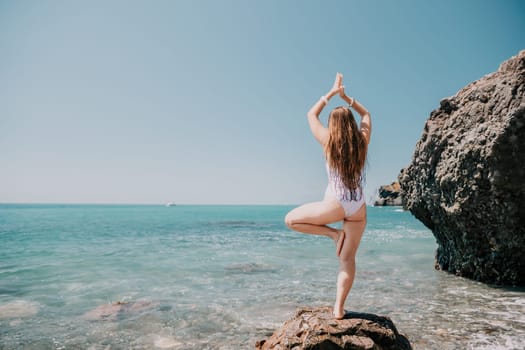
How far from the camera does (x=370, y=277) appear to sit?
40.9 ft

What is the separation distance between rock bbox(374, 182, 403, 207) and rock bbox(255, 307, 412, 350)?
13719cm

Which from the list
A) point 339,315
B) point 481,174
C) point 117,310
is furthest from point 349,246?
point 117,310

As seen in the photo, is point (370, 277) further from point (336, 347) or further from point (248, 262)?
point (336, 347)

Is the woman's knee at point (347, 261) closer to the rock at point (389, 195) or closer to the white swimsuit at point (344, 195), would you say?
the white swimsuit at point (344, 195)

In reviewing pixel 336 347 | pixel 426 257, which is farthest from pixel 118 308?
pixel 426 257

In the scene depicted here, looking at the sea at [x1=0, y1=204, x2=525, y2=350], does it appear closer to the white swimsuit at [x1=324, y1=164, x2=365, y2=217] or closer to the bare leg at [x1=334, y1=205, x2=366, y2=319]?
the bare leg at [x1=334, y1=205, x2=366, y2=319]

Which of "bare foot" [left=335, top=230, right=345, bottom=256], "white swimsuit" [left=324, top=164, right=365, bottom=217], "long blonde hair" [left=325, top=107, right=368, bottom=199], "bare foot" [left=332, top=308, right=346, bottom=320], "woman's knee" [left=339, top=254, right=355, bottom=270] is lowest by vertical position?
"bare foot" [left=332, top=308, right=346, bottom=320]

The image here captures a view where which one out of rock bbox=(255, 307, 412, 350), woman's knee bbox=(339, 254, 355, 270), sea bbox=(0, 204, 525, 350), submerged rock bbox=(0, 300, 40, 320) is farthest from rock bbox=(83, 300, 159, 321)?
woman's knee bbox=(339, 254, 355, 270)

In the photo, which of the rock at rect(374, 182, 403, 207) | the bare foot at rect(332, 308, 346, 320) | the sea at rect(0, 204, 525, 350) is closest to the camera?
the bare foot at rect(332, 308, 346, 320)

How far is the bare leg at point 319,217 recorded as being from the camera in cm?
460

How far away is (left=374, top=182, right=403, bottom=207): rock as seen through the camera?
135 metres

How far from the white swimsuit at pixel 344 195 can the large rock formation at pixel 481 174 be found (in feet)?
20.1

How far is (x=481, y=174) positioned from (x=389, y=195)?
454 ft

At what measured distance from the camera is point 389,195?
139 metres
